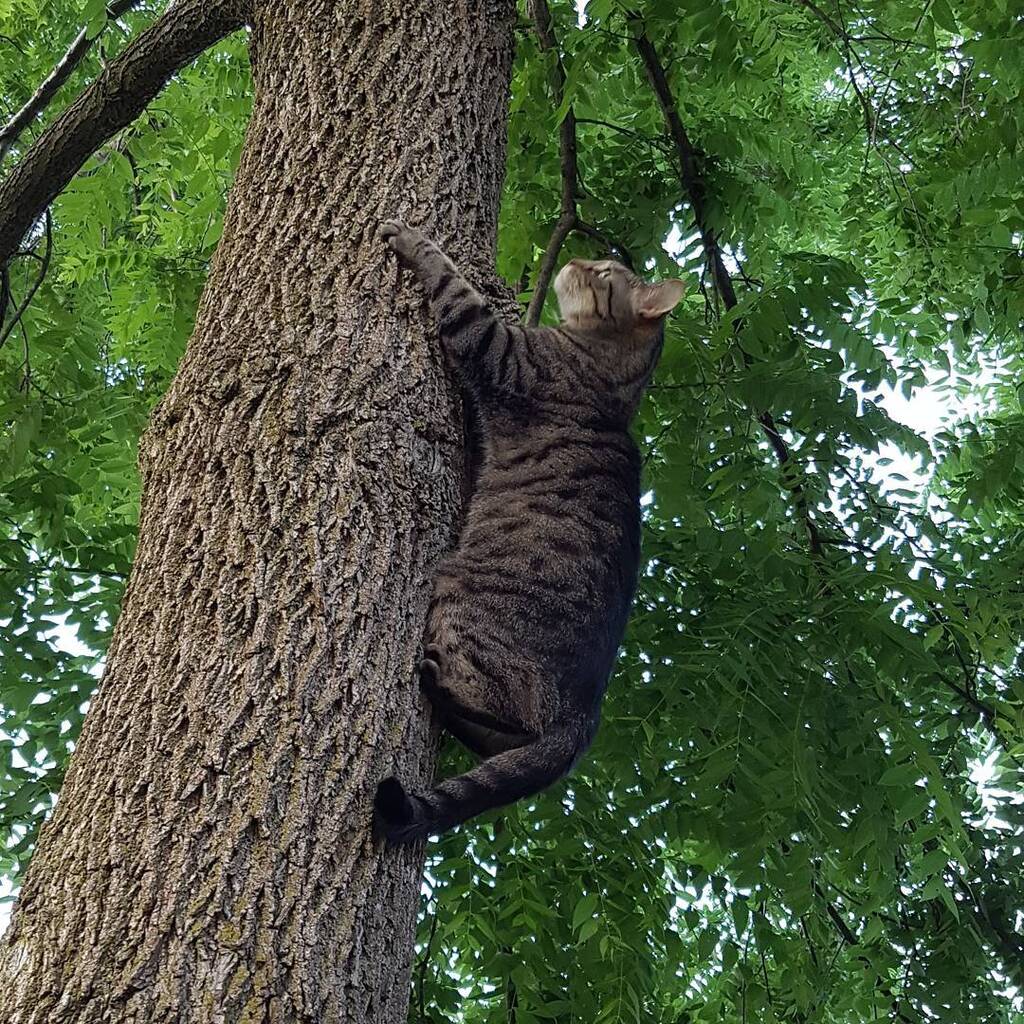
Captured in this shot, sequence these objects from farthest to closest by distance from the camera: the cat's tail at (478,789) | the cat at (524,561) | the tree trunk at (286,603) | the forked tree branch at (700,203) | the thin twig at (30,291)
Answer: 1. the forked tree branch at (700,203)
2. the thin twig at (30,291)
3. the cat at (524,561)
4. the cat's tail at (478,789)
5. the tree trunk at (286,603)

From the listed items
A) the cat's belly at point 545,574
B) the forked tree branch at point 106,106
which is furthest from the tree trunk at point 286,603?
the forked tree branch at point 106,106

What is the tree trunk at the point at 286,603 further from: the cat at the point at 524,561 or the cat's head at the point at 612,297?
the cat's head at the point at 612,297

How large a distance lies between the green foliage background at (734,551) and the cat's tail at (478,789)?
0.53m

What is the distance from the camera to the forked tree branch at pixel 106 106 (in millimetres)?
3174

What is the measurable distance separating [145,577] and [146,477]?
34 cm

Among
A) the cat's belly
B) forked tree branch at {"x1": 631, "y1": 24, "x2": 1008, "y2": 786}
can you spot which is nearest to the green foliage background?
forked tree branch at {"x1": 631, "y1": 24, "x2": 1008, "y2": 786}

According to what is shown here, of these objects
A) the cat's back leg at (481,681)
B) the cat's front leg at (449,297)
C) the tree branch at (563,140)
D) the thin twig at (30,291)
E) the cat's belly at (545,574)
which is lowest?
the cat's back leg at (481,681)

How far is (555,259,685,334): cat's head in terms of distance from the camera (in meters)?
4.11

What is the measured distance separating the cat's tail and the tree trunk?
5 cm

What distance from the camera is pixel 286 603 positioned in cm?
Result: 194

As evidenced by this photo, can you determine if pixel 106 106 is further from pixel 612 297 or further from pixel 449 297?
pixel 612 297

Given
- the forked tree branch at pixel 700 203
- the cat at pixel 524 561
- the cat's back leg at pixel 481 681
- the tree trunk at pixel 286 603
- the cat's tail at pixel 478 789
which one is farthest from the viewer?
the forked tree branch at pixel 700 203

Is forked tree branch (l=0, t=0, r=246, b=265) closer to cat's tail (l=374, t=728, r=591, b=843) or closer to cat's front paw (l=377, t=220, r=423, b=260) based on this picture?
cat's front paw (l=377, t=220, r=423, b=260)

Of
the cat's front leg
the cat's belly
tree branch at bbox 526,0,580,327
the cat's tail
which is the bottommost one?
the cat's tail
